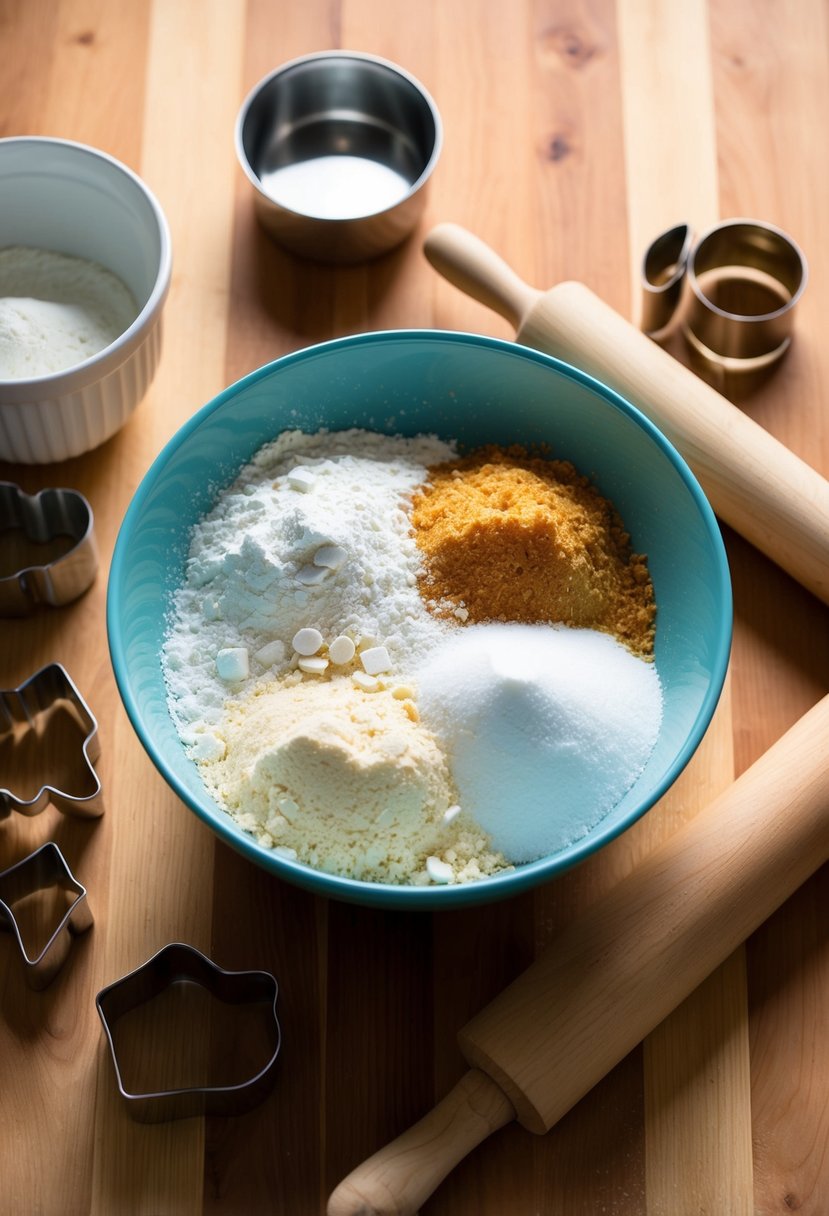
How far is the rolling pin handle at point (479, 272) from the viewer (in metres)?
1.59

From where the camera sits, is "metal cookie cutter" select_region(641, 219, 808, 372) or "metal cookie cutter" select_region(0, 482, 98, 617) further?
"metal cookie cutter" select_region(641, 219, 808, 372)

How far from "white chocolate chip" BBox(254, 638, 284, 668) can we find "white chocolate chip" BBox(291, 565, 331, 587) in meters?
0.07

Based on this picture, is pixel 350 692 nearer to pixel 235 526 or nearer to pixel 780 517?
pixel 235 526

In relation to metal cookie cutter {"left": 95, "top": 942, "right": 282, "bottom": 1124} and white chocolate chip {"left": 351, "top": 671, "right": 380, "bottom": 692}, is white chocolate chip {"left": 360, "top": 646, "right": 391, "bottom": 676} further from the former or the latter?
metal cookie cutter {"left": 95, "top": 942, "right": 282, "bottom": 1124}

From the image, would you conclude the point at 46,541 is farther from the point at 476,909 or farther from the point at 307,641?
the point at 476,909

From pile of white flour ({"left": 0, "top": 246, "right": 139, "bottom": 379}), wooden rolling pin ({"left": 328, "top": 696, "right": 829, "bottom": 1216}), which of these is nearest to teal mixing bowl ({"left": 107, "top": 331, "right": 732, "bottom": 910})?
wooden rolling pin ({"left": 328, "top": 696, "right": 829, "bottom": 1216})

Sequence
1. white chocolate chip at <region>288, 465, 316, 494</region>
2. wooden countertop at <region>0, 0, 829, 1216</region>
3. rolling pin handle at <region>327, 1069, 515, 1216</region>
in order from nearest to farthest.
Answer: rolling pin handle at <region>327, 1069, 515, 1216</region>
wooden countertop at <region>0, 0, 829, 1216</region>
white chocolate chip at <region>288, 465, 316, 494</region>

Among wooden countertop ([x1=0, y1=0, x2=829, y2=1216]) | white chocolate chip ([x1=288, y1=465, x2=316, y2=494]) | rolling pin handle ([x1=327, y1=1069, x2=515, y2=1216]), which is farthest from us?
white chocolate chip ([x1=288, y1=465, x2=316, y2=494])

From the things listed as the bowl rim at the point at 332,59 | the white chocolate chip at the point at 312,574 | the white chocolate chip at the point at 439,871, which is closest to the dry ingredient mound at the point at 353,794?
the white chocolate chip at the point at 439,871

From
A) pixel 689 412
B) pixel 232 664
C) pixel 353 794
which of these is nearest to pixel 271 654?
pixel 232 664

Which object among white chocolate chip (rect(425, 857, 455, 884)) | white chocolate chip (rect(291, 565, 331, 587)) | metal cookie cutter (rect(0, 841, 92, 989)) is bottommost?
metal cookie cutter (rect(0, 841, 92, 989))

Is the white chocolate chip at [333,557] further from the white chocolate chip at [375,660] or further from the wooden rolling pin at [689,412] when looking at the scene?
the wooden rolling pin at [689,412]

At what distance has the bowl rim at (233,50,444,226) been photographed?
164 cm

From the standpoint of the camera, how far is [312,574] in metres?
1.32
